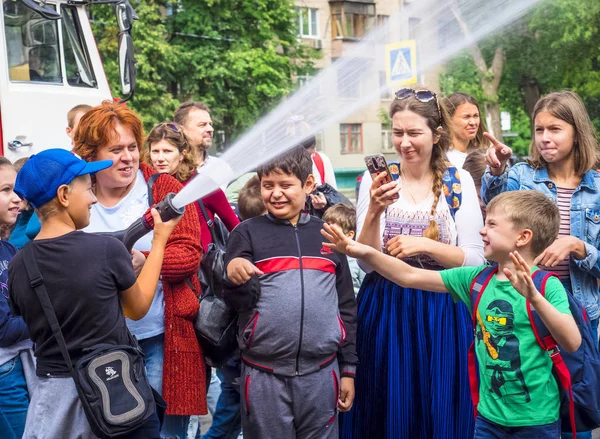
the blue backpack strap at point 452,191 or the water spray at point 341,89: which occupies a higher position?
the water spray at point 341,89

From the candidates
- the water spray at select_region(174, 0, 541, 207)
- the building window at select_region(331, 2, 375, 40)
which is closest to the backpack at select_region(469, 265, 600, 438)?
the water spray at select_region(174, 0, 541, 207)

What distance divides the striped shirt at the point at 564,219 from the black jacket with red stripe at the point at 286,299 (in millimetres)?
1110

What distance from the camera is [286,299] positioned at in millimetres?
3791

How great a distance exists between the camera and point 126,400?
320 cm

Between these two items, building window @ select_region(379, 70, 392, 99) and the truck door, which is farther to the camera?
the truck door

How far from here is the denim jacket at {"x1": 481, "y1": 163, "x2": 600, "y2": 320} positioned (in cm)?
409

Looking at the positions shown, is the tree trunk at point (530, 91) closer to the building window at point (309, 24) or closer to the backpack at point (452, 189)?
the building window at point (309, 24)

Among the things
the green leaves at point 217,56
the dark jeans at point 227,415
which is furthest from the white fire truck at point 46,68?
the green leaves at point 217,56

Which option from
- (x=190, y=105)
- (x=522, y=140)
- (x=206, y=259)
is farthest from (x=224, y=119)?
(x=206, y=259)

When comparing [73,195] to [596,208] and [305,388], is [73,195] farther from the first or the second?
[596,208]

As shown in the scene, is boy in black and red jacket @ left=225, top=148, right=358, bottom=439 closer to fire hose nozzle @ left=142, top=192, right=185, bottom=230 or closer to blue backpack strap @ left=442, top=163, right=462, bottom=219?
fire hose nozzle @ left=142, top=192, right=185, bottom=230

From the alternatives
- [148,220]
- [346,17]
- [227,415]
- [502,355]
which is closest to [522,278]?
[502,355]

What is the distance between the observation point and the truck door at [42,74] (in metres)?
7.54

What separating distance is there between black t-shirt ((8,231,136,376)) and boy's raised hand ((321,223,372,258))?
0.85 meters
